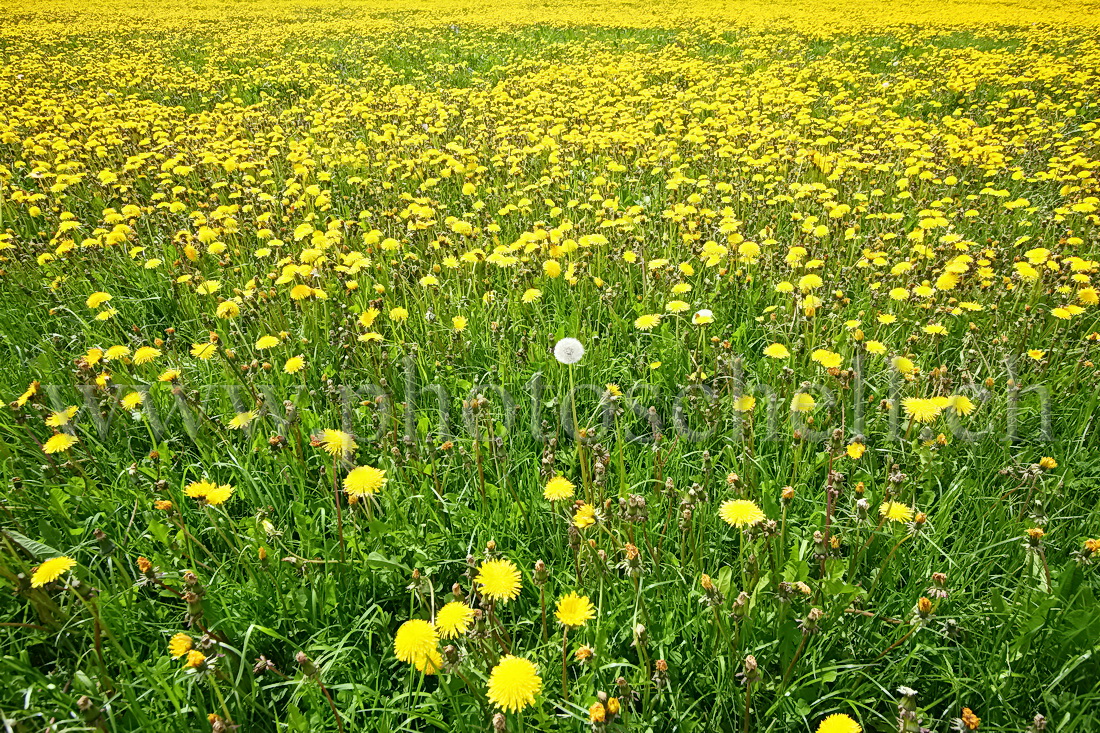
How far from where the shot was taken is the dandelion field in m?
1.55

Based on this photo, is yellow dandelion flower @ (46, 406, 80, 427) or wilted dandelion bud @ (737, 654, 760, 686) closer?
wilted dandelion bud @ (737, 654, 760, 686)

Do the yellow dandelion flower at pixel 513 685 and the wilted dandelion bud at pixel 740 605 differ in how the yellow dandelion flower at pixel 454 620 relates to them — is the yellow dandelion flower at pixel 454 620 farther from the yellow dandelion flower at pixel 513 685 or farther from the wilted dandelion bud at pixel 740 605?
the wilted dandelion bud at pixel 740 605

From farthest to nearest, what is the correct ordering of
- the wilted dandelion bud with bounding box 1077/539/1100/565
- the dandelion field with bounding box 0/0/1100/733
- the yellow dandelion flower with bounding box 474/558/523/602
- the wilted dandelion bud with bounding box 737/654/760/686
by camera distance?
the wilted dandelion bud with bounding box 1077/539/1100/565, the dandelion field with bounding box 0/0/1100/733, the yellow dandelion flower with bounding box 474/558/523/602, the wilted dandelion bud with bounding box 737/654/760/686

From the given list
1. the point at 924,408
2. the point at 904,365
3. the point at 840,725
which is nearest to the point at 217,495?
the point at 840,725

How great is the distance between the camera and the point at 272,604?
1.80 metres

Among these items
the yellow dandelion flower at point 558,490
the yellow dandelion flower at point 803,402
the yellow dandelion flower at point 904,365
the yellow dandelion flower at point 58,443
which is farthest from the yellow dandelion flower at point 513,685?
the yellow dandelion flower at point 904,365

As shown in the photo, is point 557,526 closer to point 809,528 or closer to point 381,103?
point 809,528

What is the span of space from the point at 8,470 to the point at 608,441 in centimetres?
226

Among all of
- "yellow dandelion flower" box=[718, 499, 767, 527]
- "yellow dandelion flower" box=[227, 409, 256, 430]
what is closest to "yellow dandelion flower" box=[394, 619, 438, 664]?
"yellow dandelion flower" box=[718, 499, 767, 527]

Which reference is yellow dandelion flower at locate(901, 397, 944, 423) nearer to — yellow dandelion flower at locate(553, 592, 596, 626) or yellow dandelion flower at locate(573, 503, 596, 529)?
yellow dandelion flower at locate(573, 503, 596, 529)

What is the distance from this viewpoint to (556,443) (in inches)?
93.9

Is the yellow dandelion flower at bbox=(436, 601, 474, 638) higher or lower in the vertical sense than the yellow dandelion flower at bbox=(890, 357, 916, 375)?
lower

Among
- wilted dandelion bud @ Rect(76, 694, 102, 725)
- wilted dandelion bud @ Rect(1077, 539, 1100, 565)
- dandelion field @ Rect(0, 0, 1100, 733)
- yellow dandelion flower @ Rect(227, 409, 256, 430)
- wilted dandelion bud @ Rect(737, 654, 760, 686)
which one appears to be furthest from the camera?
yellow dandelion flower @ Rect(227, 409, 256, 430)

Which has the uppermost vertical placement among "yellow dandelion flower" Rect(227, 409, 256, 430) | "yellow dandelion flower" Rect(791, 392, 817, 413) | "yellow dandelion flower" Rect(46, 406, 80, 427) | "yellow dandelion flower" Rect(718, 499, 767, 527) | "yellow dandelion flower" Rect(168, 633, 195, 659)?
"yellow dandelion flower" Rect(46, 406, 80, 427)
